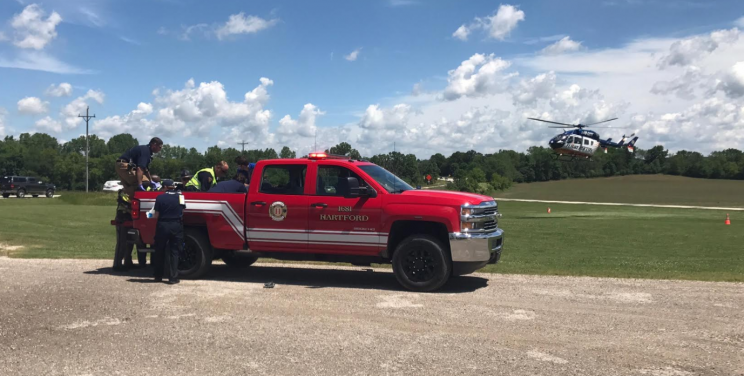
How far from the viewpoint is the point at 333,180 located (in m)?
9.20

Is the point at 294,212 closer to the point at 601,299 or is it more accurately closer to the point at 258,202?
the point at 258,202

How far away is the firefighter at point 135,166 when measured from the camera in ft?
32.8

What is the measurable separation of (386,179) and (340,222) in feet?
3.45

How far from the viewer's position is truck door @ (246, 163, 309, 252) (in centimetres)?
916

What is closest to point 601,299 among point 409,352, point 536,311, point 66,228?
point 536,311

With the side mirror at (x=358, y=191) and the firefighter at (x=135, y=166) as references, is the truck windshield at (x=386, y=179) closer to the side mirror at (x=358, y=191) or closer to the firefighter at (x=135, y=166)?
the side mirror at (x=358, y=191)

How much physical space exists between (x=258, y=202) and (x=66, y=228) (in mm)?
15778

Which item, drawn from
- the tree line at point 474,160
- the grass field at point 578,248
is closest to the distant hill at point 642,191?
the tree line at point 474,160

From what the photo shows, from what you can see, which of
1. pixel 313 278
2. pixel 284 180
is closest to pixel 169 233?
pixel 284 180

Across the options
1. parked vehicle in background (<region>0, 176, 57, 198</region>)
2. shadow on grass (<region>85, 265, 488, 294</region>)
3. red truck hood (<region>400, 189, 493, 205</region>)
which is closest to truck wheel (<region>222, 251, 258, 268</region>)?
shadow on grass (<region>85, 265, 488, 294</region>)

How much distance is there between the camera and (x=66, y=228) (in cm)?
2186

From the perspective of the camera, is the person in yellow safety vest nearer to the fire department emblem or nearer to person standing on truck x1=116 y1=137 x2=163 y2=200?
person standing on truck x1=116 y1=137 x2=163 y2=200

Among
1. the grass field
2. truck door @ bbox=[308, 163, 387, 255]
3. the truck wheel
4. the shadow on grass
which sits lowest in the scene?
the grass field

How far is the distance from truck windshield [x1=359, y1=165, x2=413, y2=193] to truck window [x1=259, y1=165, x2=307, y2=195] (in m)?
0.99
